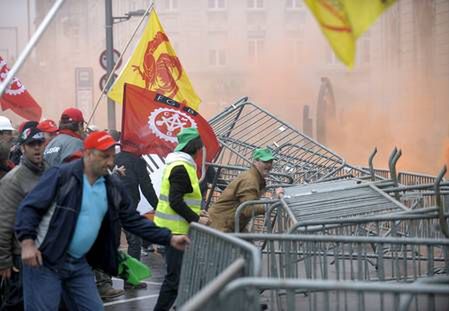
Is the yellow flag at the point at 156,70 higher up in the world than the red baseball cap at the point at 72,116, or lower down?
higher up

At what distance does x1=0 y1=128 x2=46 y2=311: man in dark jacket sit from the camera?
6672mm

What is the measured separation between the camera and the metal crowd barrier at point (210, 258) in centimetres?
461

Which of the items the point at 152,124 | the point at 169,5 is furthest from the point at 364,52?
the point at 152,124

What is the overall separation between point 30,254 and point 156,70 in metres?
5.99

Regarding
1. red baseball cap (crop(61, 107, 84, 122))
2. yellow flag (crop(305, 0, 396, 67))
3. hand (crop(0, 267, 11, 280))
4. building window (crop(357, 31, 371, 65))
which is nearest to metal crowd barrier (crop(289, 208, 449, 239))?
hand (crop(0, 267, 11, 280))

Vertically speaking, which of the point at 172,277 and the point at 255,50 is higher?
the point at 255,50

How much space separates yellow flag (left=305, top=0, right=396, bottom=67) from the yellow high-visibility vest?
3194mm

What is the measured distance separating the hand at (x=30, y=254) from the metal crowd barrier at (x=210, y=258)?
837mm

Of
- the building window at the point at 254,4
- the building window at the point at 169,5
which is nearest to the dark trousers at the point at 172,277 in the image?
the building window at the point at 254,4

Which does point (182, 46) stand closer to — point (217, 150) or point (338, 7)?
point (217, 150)

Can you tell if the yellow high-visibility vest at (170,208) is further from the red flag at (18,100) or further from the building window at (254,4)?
the building window at (254,4)

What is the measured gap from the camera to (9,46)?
38.2 meters

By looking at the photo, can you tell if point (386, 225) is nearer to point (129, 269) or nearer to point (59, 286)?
point (129, 269)

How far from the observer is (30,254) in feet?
19.5
